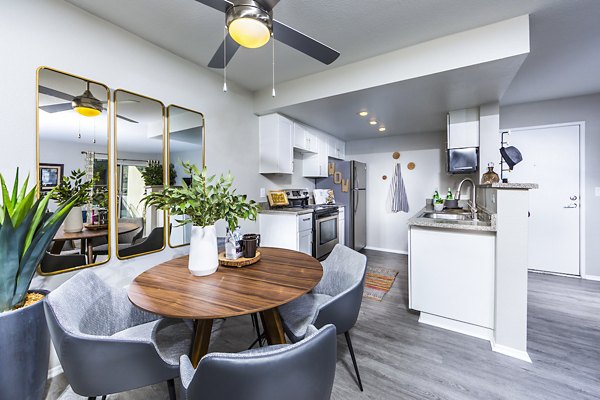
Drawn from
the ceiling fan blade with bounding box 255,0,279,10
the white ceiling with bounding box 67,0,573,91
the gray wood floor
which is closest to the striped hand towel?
the gray wood floor

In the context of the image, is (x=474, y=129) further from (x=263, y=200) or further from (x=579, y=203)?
(x=263, y=200)

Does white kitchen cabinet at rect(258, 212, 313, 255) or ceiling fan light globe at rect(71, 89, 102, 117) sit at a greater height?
ceiling fan light globe at rect(71, 89, 102, 117)

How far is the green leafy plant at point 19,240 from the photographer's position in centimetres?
122

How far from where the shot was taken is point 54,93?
5.35 feet

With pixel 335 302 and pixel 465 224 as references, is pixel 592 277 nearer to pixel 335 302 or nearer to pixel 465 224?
pixel 465 224

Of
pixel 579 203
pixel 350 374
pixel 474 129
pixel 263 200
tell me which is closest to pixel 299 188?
pixel 263 200

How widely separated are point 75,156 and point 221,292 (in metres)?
1.52

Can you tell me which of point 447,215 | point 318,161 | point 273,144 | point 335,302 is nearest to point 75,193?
point 335,302

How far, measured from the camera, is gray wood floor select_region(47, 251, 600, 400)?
1468 millimetres

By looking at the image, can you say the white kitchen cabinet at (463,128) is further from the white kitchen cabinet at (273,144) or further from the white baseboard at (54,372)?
the white baseboard at (54,372)

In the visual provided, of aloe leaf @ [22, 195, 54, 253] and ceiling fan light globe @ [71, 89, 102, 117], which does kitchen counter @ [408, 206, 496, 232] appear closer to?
aloe leaf @ [22, 195, 54, 253]

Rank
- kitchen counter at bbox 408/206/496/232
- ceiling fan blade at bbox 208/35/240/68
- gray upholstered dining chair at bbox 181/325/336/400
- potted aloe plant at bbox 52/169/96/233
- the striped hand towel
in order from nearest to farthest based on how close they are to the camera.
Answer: gray upholstered dining chair at bbox 181/325/336/400, ceiling fan blade at bbox 208/35/240/68, potted aloe plant at bbox 52/169/96/233, kitchen counter at bbox 408/206/496/232, the striped hand towel

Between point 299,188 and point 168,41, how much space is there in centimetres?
269

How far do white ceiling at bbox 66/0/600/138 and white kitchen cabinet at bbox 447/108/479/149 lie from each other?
0.20 meters
